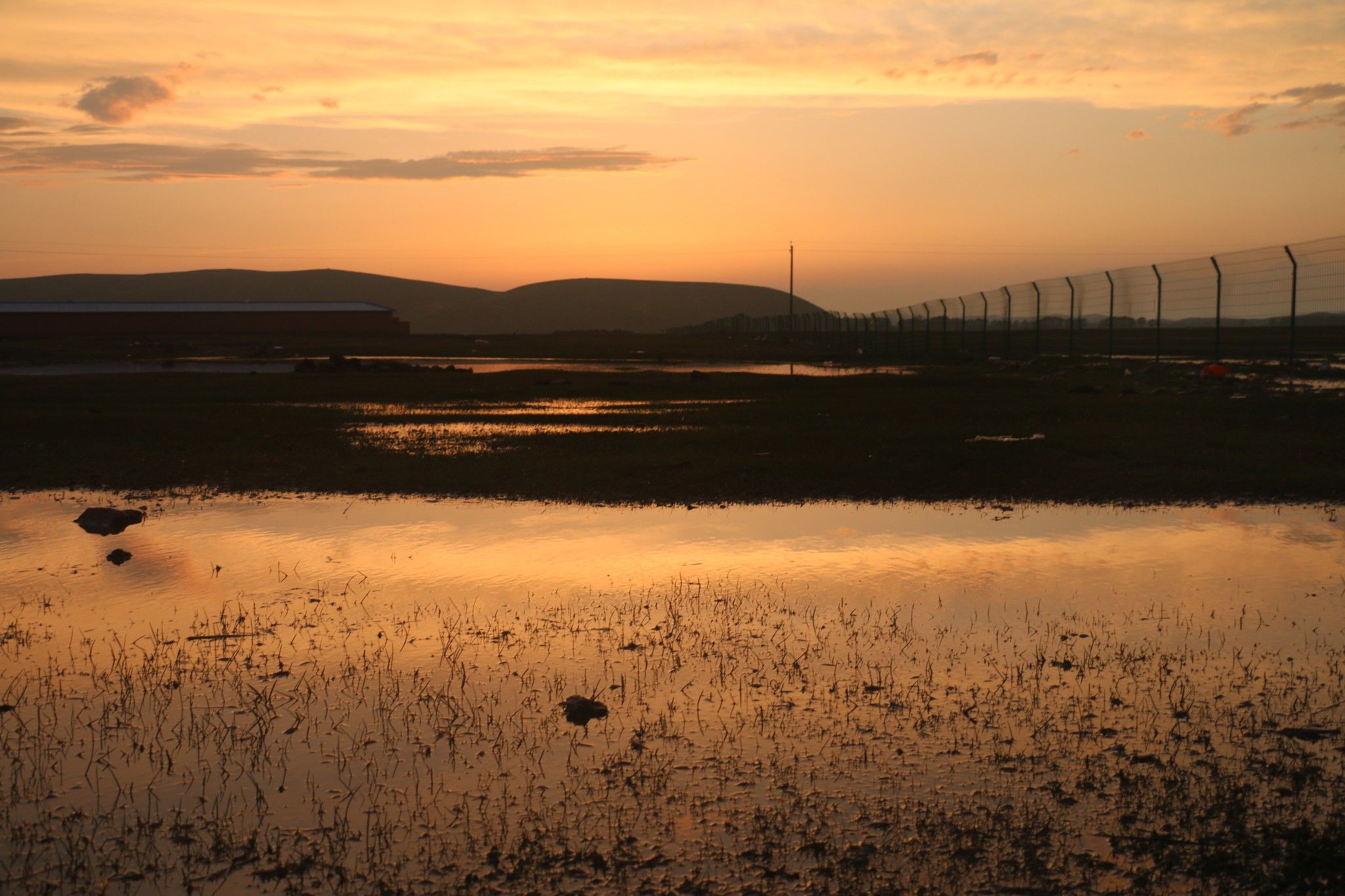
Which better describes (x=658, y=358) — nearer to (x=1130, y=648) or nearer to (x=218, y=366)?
(x=218, y=366)

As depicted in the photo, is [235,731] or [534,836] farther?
[235,731]

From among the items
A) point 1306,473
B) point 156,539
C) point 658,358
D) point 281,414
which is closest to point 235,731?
point 156,539

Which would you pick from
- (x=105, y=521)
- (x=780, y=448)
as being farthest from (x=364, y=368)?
(x=105, y=521)

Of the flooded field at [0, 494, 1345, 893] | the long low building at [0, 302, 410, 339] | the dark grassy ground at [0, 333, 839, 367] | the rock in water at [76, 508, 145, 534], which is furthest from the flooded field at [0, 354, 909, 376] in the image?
the long low building at [0, 302, 410, 339]

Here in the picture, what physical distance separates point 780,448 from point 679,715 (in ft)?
41.1

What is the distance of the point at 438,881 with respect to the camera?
15.8 ft

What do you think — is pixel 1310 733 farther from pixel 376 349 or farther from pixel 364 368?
pixel 376 349

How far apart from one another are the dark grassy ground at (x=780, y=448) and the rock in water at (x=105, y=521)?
2.62 m

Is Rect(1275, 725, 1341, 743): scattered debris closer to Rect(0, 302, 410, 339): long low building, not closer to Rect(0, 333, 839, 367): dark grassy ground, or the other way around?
Rect(0, 333, 839, 367): dark grassy ground

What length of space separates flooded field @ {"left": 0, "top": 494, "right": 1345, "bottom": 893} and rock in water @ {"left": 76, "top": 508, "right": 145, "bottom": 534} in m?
1.14

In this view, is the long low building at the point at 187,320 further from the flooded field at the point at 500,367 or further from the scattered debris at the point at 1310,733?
the scattered debris at the point at 1310,733

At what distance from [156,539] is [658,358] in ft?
167

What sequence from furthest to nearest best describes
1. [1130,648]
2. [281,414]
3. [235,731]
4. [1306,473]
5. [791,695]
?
[281,414], [1306,473], [1130,648], [791,695], [235,731]

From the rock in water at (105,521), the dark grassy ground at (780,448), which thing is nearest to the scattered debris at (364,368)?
the dark grassy ground at (780,448)
